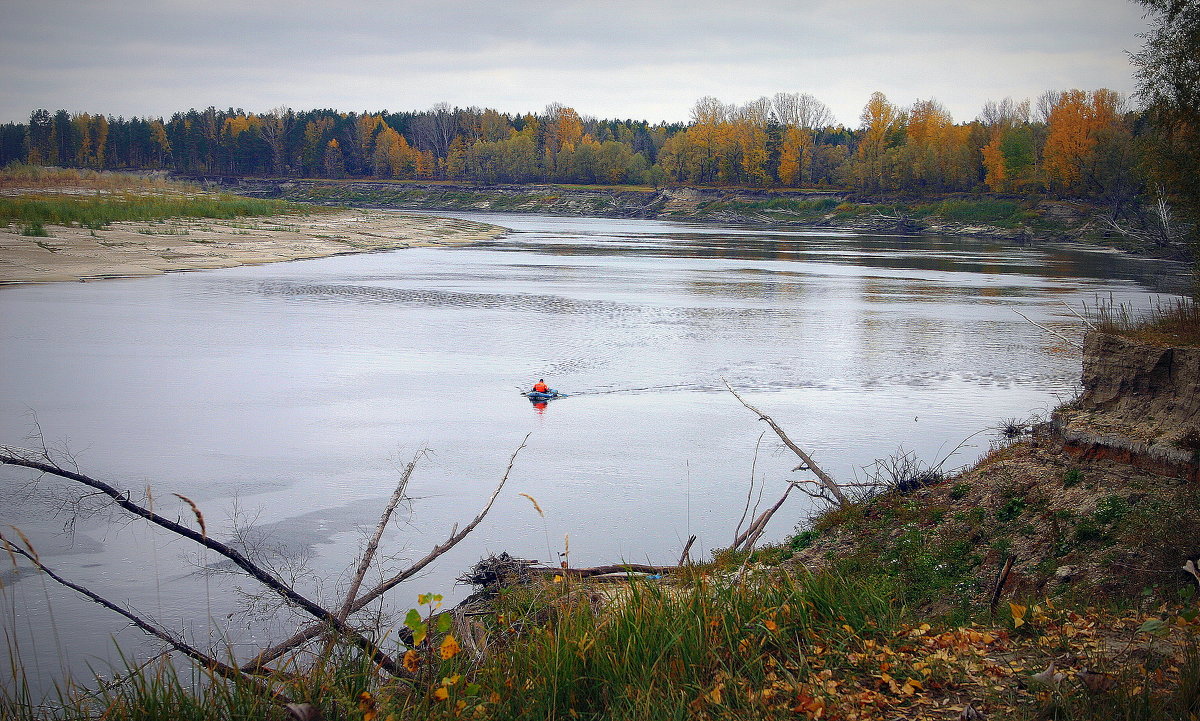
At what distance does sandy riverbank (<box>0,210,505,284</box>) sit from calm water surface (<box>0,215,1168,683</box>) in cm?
416

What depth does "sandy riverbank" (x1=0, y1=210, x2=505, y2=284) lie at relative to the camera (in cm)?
3722

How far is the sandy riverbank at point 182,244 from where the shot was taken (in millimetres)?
37219

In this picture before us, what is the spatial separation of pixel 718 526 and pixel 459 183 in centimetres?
15060

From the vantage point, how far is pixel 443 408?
17.1 m

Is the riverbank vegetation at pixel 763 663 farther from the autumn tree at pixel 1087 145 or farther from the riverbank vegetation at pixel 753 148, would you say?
the autumn tree at pixel 1087 145

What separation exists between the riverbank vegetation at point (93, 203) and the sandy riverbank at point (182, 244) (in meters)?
0.92

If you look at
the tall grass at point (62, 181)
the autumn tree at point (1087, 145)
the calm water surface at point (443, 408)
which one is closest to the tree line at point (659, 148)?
the autumn tree at point (1087, 145)

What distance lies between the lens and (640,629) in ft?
17.7

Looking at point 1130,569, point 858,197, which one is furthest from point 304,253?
point 858,197

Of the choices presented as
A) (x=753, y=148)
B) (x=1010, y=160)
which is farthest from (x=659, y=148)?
(x=1010, y=160)

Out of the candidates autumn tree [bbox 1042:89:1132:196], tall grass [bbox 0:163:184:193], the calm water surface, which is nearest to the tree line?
autumn tree [bbox 1042:89:1132:196]

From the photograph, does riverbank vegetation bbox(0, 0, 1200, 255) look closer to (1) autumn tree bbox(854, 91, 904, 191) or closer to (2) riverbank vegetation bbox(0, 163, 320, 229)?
(1) autumn tree bbox(854, 91, 904, 191)

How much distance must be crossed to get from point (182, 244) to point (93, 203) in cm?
1175

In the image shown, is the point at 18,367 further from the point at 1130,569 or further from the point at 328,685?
the point at 1130,569
